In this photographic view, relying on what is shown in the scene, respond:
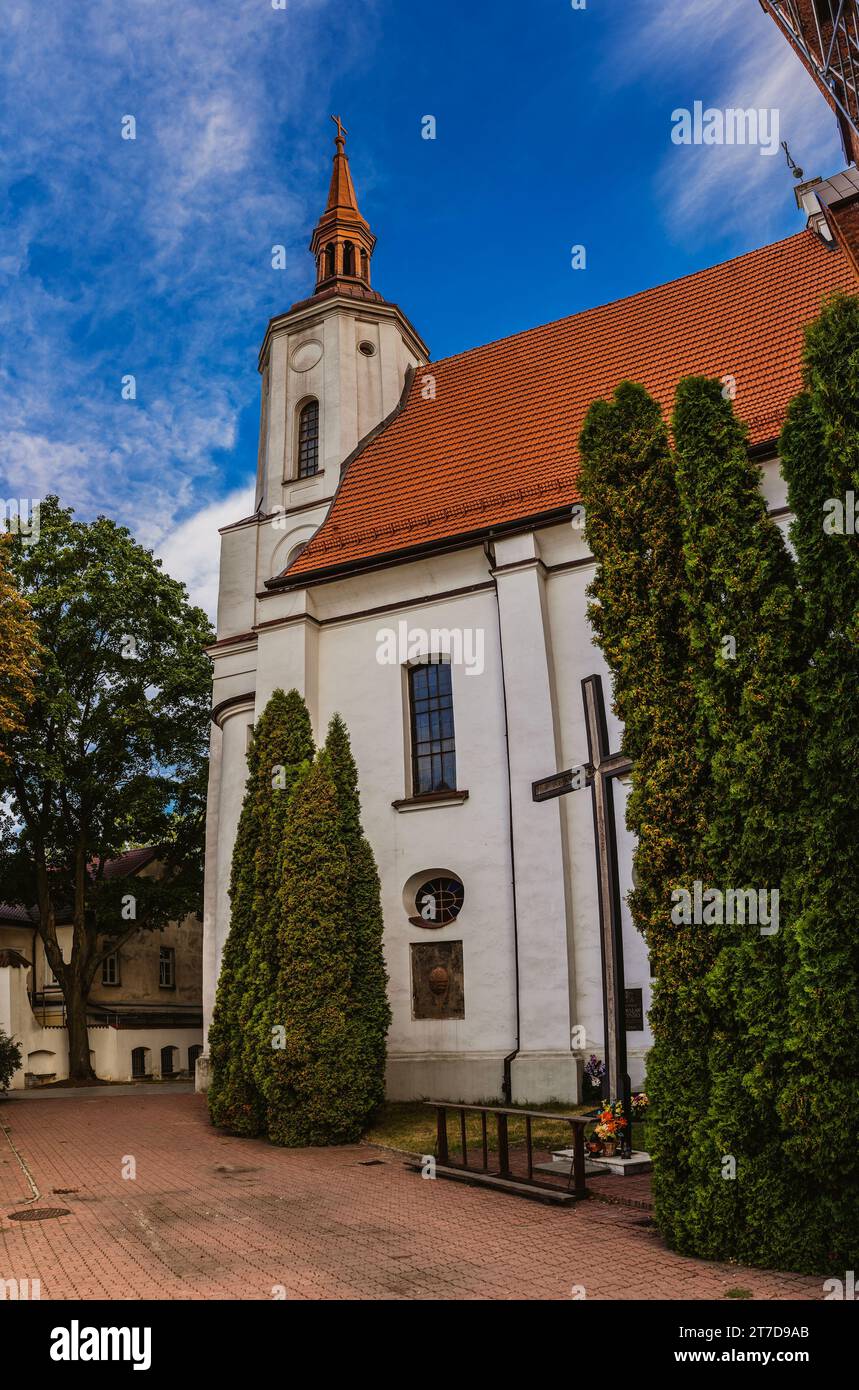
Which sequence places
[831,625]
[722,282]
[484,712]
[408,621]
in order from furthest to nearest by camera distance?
[722,282] → [408,621] → [484,712] → [831,625]

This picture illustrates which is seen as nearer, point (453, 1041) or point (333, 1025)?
point (333, 1025)

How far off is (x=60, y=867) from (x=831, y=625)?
24183mm

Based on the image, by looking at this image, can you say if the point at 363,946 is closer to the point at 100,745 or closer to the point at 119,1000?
the point at 100,745

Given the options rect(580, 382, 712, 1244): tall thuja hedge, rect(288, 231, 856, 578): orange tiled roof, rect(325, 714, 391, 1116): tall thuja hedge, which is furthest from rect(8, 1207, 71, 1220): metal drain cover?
rect(288, 231, 856, 578): orange tiled roof

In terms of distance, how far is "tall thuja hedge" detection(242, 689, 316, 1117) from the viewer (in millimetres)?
12242

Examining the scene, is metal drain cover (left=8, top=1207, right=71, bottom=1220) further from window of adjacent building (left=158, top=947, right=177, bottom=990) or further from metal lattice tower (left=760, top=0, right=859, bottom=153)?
window of adjacent building (left=158, top=947, right=177, bottom=990)

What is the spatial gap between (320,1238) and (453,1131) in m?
5.33

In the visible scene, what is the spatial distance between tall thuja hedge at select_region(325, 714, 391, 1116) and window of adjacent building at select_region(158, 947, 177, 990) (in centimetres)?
2151

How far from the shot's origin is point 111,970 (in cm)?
Result: 3062

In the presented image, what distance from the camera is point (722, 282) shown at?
726 inches

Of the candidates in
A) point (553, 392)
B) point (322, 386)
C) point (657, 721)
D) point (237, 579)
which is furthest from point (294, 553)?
point (657, 721)

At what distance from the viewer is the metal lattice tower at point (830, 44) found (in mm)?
19812

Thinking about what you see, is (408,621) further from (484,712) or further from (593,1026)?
(593,1026)
